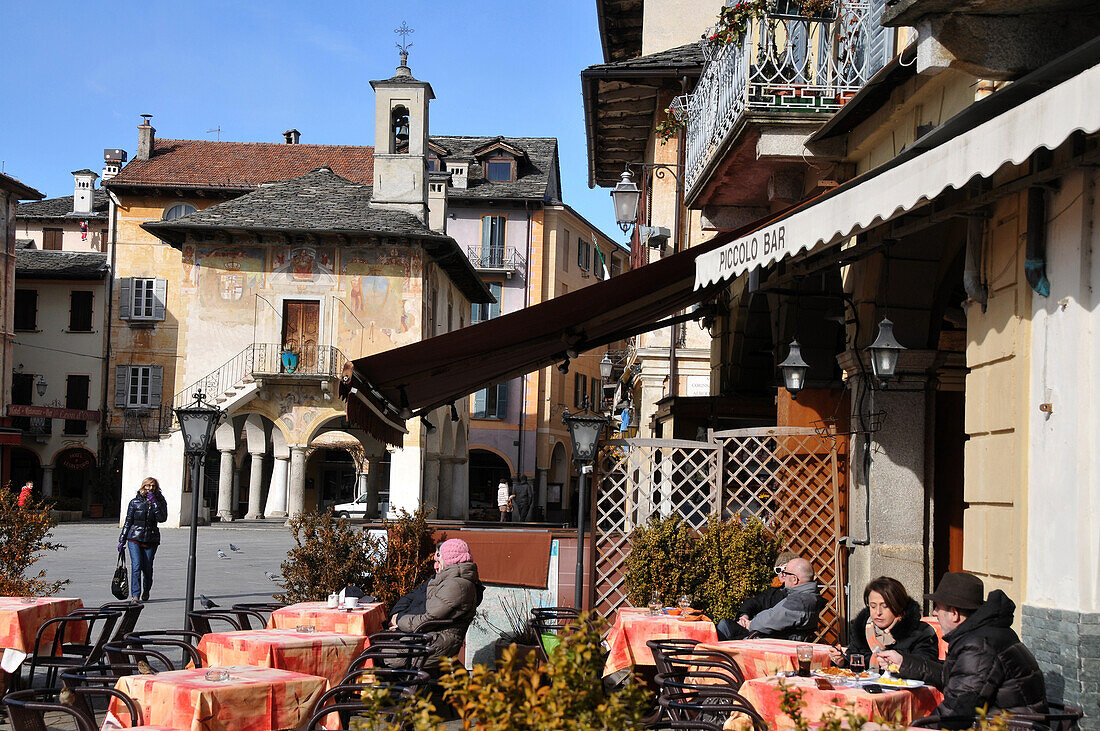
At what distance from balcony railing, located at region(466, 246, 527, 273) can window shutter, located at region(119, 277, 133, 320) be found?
12.9m

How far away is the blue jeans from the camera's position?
1518 cm

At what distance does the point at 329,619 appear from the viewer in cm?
877

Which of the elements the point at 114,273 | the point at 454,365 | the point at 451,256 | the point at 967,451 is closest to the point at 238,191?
the point at 114,273

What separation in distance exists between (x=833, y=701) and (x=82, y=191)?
2044 inches

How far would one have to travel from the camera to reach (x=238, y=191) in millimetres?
46469

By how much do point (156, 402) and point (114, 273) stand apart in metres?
5.56

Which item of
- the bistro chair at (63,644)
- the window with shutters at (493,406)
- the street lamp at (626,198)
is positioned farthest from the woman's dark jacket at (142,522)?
the window with shutters at (493,406)

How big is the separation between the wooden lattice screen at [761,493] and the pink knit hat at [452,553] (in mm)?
2297

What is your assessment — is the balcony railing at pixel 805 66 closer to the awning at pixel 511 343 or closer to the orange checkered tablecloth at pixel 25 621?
the awning at pixel 511 343

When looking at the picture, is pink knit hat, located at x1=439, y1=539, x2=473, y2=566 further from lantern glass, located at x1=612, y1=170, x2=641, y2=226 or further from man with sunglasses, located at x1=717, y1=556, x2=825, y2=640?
lantern glass, located at x1=612, y1=170, x2=641, y2=226

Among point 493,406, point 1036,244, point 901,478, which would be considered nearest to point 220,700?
point 1036,244

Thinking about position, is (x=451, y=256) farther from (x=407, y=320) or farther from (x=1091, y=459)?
(x=1091, y=459)

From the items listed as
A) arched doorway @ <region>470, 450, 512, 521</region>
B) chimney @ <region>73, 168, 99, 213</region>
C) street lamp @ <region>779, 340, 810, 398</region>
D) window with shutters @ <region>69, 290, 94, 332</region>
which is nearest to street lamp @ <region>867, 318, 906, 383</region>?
street lamp @ <region>779, 340, 810, 398</region>

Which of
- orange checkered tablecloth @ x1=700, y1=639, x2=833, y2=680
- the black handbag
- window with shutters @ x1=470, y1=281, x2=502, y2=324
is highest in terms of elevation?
window with shutters @ x1=470, y1=281, x2=502, y2=324
